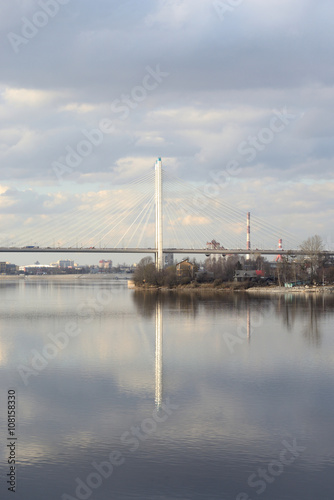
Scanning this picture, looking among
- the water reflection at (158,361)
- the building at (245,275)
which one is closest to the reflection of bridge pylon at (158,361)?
the water reflection at (158,361)

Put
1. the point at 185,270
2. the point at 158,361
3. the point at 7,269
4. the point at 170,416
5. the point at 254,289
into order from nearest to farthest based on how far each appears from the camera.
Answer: the point at 170,416, the point at 158,361, the point at 254,289, the point at 185,270, the point at 7,269

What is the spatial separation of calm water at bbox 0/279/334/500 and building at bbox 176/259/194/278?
102 feet

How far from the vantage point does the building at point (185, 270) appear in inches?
1810

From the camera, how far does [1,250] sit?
49.2 metres

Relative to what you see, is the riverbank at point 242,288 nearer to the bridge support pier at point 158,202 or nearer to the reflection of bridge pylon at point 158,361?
the bridge support pier at point 158,202

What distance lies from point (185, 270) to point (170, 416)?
39526mm

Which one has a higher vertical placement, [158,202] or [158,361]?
[158,202]

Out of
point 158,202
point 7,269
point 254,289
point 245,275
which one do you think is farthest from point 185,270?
point 7,269

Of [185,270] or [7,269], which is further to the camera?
[7,269]

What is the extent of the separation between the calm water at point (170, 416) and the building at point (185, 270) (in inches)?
1229

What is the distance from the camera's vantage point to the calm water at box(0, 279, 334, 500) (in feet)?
17.5

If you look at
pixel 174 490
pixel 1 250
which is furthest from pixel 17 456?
pixel 1 250

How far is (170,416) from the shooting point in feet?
23.9

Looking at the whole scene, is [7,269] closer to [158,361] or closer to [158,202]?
[158,202]
